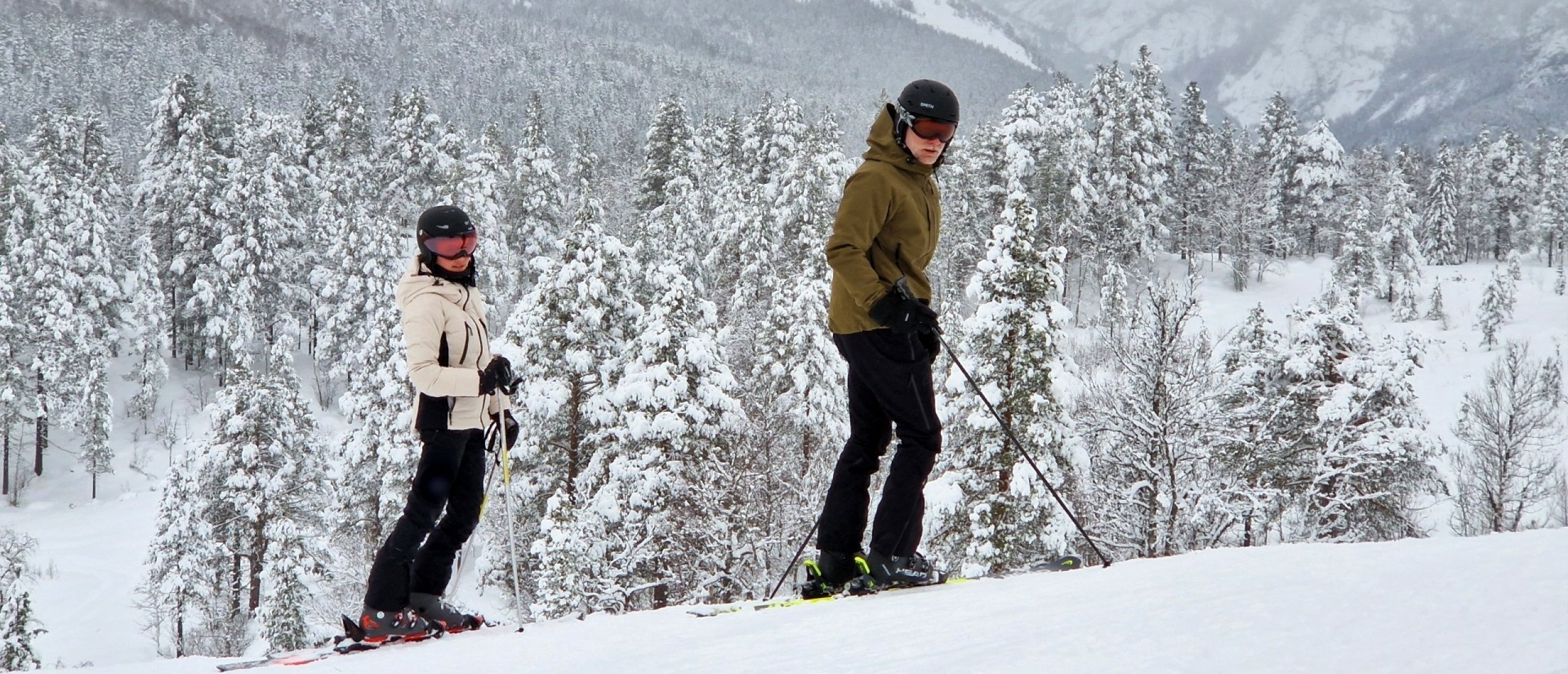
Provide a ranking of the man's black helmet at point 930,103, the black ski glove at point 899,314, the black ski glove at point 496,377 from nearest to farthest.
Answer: the black ski glove at point 899,314 < the man's black helmet at point 930,103 < the black ski glove at point 496,377

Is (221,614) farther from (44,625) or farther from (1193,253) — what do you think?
(1193,253)

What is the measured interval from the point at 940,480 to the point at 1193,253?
4458 centimetres

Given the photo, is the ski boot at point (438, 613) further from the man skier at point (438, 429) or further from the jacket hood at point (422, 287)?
the jacket hood at point (422, 287)

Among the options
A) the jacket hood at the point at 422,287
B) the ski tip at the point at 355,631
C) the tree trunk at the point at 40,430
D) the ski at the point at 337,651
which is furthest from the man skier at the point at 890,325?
the tree trunk at the point at 40,430

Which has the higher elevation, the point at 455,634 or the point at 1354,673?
the point at 1354,673

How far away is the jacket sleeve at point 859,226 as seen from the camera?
423cm

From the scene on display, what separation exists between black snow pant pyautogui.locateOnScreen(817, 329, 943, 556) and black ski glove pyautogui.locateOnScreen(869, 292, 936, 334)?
0.17 m

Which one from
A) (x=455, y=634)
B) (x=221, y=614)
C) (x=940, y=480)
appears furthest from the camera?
(x=221, y=614)

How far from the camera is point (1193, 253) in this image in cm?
5612

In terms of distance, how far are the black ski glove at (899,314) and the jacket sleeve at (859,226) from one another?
0.08m

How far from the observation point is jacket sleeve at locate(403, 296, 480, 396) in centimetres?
462

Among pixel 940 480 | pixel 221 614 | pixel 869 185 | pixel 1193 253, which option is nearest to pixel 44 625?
pixel 221 614

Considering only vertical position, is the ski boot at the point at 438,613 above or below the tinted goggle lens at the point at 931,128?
below

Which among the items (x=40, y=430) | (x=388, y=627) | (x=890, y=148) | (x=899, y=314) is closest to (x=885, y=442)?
(x=899, y=314)
